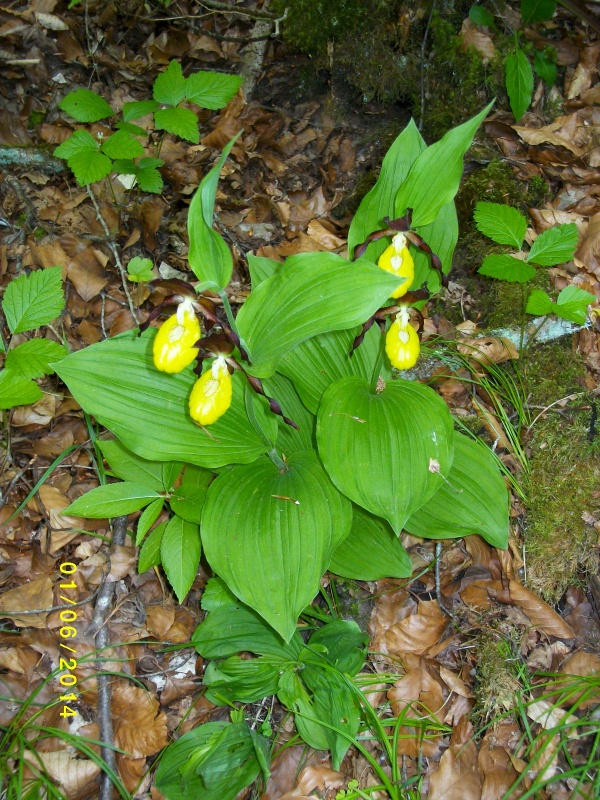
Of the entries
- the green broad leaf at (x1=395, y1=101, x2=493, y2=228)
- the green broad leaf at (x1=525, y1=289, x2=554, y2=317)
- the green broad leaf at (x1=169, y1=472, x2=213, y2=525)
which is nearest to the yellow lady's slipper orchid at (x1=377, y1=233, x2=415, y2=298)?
the green broad leaf at (x1=395, y1=101, x2=493, y2=228)

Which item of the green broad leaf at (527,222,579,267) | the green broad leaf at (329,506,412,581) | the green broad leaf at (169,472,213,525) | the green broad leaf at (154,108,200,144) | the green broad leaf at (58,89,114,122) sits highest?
the green broad leaf at (58,89,114,122)

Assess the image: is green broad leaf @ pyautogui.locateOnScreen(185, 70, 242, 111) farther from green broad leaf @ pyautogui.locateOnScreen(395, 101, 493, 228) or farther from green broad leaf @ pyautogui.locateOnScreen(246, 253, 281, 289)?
green broad leaf @ pyautogui.locateOnScreen(395, 101, 493, 228)

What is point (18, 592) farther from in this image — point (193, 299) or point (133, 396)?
point (193, 299)

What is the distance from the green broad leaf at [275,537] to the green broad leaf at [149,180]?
1951 mm

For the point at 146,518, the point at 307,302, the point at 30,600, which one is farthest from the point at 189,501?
the point at 307,302

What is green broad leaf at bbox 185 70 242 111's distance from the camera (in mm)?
3055

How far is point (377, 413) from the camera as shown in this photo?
2.00 m

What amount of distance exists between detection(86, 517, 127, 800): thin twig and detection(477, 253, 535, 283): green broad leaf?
2.01 metres

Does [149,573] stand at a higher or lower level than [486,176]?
lower

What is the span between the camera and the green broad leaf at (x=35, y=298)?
2379mm

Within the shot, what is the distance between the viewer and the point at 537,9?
3154 millimetres

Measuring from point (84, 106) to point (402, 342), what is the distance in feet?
7.59

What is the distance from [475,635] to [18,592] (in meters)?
1.88

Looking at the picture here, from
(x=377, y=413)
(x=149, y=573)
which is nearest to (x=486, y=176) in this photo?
(x=377, y=413)
